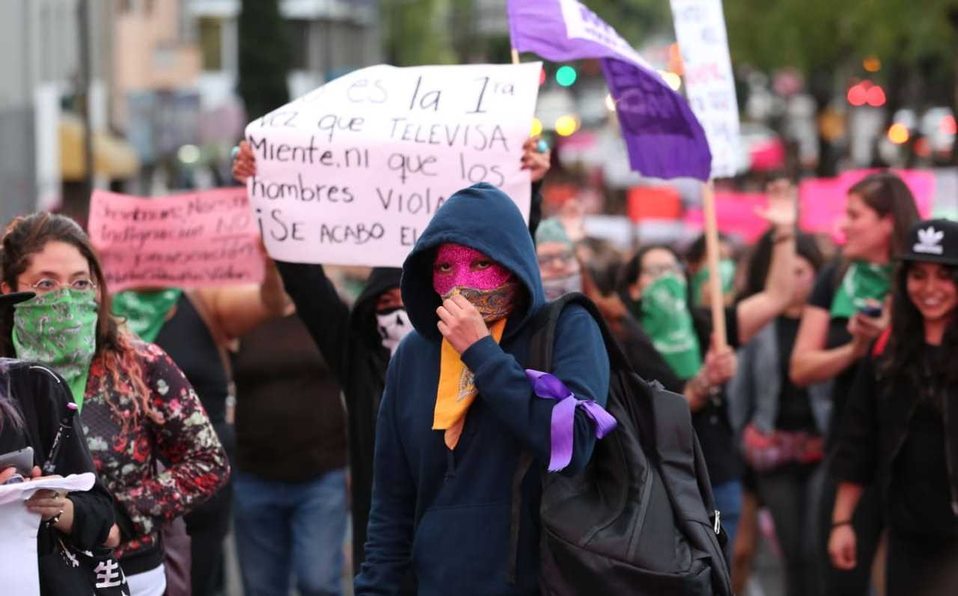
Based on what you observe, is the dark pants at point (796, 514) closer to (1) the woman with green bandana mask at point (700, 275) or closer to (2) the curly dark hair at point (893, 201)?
(1) the woman with green bandana mask at point (700, 275)

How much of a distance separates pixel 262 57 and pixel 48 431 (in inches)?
2455

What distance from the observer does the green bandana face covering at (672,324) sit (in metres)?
8.04

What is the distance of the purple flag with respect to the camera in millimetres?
6391

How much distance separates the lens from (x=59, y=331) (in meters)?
4.89

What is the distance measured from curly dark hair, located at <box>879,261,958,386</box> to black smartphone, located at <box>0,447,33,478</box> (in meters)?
3.27

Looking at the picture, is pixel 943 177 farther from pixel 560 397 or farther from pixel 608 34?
pixel 560 397

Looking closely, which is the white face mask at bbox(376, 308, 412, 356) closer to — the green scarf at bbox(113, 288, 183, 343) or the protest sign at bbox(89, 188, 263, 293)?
the green scarf at bbox(113, 288, 183, 343)

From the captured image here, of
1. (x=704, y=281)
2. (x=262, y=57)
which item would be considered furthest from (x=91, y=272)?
(x=262, y=57)

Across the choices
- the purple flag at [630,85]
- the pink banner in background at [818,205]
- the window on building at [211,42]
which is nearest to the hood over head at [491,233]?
the purple flag at [630,85]

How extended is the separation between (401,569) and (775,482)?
4.20 metres

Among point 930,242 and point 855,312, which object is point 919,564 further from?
point 855,312

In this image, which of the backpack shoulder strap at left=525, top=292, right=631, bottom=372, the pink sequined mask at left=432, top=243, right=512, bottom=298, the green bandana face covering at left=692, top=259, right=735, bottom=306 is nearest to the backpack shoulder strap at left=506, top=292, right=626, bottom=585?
the backpack shoulder strap at left=525, top=292, right=631, bottom=372

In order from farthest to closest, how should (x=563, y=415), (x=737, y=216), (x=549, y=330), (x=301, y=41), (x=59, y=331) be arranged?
(x=301, y=41)
(x=737, y=216)
(x=59, y=331)
(x=549, y=330)
(x=563, y=415)

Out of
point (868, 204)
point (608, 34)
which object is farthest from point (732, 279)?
point (608, 34)
